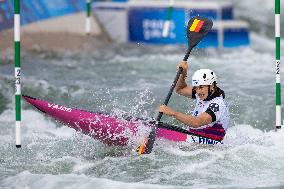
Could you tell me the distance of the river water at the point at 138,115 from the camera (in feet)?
27.2

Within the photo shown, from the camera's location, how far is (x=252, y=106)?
38.2ft

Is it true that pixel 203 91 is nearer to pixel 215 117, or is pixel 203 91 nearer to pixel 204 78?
pixel 204 78

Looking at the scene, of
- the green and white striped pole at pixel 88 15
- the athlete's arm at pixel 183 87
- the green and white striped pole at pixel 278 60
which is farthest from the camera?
the green and white striped pole at pixel 88 15

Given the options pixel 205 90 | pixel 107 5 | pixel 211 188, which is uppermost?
pixel 107 5

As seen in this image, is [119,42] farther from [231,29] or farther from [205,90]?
[205,90]

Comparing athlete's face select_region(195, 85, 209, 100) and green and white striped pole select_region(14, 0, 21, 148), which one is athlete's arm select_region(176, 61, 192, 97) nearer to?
athlete's face select_region(195, 85, 209, 100)

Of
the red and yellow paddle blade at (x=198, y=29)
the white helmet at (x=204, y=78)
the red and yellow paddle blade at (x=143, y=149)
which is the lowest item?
the red and yellow paddle blade at (x=143, y=149)

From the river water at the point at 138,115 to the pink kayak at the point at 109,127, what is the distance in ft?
0.28

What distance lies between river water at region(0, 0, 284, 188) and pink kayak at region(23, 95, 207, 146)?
9 centimetres

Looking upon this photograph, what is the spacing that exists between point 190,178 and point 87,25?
743cm

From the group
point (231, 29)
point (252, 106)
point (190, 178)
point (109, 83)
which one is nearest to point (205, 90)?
point (190, 178)

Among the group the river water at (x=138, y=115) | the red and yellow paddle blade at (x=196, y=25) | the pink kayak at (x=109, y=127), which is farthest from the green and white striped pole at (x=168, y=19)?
the pink kayak at (x=109, y=127)

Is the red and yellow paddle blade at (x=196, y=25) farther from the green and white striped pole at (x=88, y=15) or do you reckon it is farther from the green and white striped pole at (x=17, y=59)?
the green and white striped pole at (x=88, y=15)

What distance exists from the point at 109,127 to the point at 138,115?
6.92 ft
